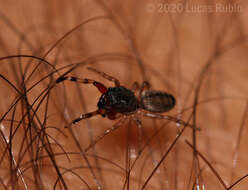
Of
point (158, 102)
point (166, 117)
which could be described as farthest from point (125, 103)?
point (166, 117)

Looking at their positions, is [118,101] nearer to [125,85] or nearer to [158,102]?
[158,102]

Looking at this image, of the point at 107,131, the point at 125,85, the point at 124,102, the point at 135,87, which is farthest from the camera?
the point at 125,85

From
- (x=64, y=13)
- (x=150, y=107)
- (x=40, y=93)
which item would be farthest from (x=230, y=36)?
(x=40, y=93)

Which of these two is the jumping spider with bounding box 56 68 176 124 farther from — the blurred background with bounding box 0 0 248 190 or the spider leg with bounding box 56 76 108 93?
the blurred background with bounding box 0 0 248 190

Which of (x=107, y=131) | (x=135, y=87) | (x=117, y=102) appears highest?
(x=135, y=87)

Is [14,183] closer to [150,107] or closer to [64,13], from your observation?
[150,107]
